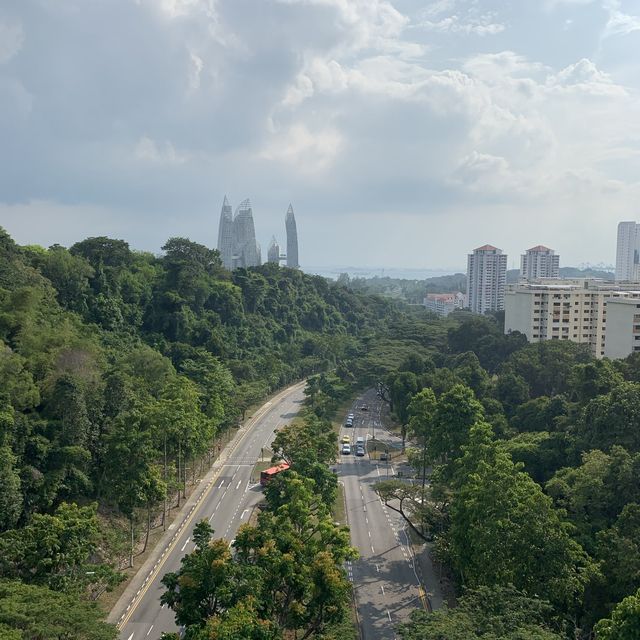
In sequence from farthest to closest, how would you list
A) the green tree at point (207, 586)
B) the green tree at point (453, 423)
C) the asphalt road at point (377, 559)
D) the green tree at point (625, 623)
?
1. the green tree at point (453, 423)
2. the asphalt road at point (377, 559)
3. the green tree at point (207, 586)
4. the green tree at point (625, 623)

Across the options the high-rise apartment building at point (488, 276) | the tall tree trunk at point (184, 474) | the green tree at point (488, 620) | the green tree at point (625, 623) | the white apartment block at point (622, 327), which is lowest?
the tall tree trunk at point (184, 474)

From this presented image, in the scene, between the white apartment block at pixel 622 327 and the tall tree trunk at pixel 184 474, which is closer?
the tall tree trunk at pixel 184 474

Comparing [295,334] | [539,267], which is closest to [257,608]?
[295,334]

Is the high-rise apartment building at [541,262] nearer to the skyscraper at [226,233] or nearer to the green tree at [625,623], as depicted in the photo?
the skyscraper at [226,233]

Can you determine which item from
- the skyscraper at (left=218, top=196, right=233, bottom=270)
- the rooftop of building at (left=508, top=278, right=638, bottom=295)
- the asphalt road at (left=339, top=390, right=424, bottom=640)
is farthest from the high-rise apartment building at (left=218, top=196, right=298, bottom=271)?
the asphalt road at (left=339, top=390, right=424, bottom=640)

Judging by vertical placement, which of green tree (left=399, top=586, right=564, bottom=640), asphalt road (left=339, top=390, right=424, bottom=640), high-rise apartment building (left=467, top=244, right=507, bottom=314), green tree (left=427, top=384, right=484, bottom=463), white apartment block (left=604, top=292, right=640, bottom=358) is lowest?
asphalt road (left=339, top=390, right=424, bottom=640)

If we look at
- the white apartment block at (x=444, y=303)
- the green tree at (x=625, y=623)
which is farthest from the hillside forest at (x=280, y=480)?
the white apartment block at (x=444, y=303)

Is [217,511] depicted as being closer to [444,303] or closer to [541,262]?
[541,262]

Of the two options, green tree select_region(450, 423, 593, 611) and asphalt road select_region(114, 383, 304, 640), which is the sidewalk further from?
green tree select_region(450, 423, 593, 611)
